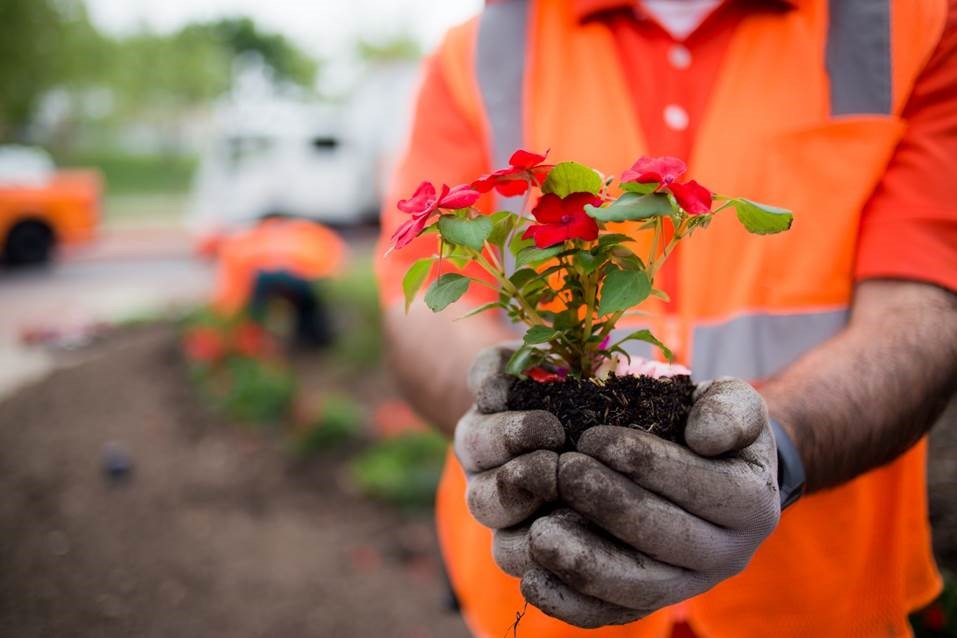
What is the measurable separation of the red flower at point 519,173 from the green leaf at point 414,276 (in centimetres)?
14

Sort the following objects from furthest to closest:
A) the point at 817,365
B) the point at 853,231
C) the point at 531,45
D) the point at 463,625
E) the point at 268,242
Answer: the point at 268,242, the point at 463,625, the point at 531,45, the point at 853,231, the point at 817,365

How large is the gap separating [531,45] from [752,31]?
0.44 meters

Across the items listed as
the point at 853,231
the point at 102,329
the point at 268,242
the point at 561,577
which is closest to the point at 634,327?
the point at 853,231

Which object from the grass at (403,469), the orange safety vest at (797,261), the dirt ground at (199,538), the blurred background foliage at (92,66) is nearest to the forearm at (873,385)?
the orange safety vest at (797,261)

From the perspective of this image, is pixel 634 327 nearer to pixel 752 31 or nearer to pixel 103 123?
pixel 752 31

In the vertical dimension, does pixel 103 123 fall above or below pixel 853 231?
below

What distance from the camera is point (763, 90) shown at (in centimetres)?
146

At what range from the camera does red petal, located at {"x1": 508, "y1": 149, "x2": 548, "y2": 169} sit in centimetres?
99

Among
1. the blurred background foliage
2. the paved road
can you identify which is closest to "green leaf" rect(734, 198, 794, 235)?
the paved road

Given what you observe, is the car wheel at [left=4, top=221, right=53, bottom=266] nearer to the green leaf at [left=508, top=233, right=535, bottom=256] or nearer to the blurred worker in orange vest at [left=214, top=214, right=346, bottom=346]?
the blurred worker in orange vest at [left=214, top=214, right=346, bottom=346]

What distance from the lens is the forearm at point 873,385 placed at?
1229 millimetres

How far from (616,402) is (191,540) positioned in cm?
321

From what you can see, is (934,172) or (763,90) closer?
(934,172)

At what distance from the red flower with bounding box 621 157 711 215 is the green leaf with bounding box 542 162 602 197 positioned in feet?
0.14
